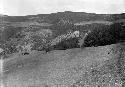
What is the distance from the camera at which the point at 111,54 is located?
2269 centimetres

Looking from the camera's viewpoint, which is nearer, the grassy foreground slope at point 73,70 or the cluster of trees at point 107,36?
the grassy foreground slope at point 73,70

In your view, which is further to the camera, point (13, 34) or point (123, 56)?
point (13, 34)

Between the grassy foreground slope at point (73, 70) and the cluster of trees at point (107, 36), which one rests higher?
the cluster of trees at point (107, 36)

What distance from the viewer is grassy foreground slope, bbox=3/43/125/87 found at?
1871 cm

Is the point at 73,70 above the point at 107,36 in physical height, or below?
below

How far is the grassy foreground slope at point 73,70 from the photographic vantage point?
1871 centimetres

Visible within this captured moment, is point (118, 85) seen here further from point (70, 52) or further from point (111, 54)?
point (70, 52)

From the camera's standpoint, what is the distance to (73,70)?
874 inches

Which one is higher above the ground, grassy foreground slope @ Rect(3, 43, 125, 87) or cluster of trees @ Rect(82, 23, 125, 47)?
cluster of trees @ Rect(82, 23, 125, 47)

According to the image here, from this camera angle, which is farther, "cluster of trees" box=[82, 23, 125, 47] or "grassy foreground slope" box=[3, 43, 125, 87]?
"cluster of trees" box=[82, 23, 125, 47]

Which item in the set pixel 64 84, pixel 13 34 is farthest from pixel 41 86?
pixel 13 34

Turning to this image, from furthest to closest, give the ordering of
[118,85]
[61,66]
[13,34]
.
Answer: [13,34], [61,66], [118,85]

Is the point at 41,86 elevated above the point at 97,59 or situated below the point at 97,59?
below

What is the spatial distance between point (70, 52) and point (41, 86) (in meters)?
8.33
